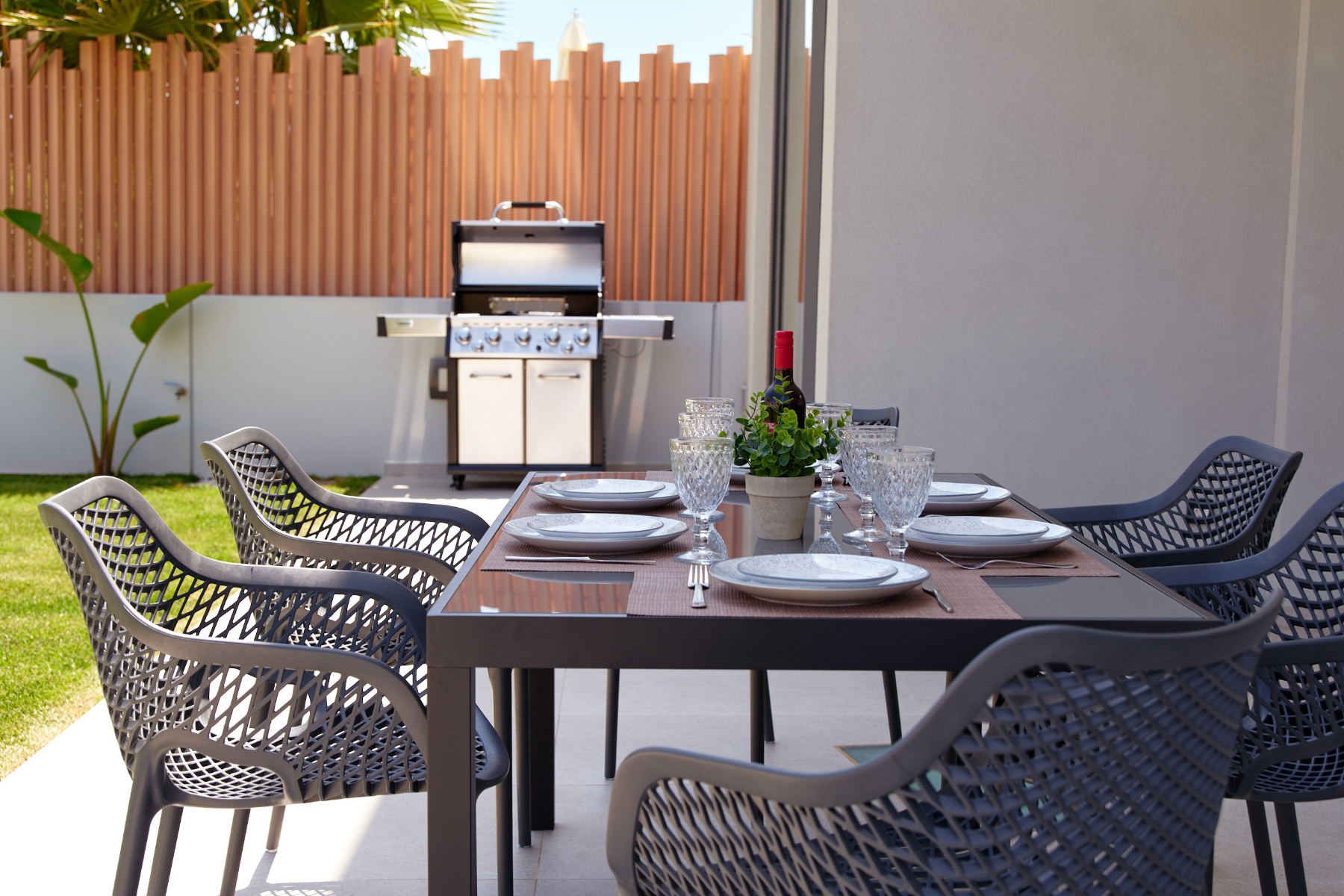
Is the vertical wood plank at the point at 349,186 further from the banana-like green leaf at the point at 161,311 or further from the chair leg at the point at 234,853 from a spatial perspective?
the chair leg at the point at 234,853

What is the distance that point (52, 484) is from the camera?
625 cm

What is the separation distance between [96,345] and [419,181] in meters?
2.04

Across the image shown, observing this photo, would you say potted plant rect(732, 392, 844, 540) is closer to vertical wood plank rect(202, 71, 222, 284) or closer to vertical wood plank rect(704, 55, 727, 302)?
vertical wood plank rect(704, 55, 727, 302)

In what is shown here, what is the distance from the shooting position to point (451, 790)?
4.23 ft

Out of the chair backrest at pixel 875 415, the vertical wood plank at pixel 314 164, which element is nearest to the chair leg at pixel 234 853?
the chair backrest at pixel 875 415

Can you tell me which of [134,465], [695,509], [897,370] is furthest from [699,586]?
[134,465]

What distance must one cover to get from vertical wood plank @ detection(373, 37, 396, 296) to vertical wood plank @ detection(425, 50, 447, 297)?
0.22m

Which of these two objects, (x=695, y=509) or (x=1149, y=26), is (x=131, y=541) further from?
(x=1149, y=26)

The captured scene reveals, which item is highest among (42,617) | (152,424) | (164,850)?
(152,424)

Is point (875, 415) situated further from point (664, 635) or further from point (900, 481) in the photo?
point (664, 635)

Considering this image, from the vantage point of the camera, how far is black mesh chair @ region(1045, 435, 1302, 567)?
217 centimetres

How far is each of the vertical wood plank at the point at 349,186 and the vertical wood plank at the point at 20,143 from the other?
1440 millimetres

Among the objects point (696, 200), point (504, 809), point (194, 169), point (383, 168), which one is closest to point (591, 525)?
point (504, 809)

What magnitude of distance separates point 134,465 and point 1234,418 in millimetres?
5825
